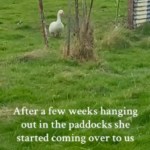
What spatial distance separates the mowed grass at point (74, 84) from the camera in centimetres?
875

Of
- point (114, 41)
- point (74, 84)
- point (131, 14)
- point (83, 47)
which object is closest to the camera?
point (74, 84)

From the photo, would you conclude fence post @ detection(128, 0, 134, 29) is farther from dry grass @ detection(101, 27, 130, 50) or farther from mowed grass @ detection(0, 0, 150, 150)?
dry grass @ detection(101, 27, 130, 50)

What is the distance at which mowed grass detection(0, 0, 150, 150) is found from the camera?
875 cm

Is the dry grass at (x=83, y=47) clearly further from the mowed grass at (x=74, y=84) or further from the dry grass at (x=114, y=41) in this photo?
the dry grass at (x=114, y=41)

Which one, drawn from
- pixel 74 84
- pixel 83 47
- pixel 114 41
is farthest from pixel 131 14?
pixel 74 84

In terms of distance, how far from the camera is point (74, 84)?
11633mm

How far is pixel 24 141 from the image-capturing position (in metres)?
8.58

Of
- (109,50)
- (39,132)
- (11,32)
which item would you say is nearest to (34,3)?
(11,32)

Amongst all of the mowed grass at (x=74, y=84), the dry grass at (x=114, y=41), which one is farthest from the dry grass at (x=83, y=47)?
the dry grass at (x=114, y=41)

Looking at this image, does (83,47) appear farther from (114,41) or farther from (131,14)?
(131,14)

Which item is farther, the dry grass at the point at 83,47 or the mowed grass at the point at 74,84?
the dry grass at the point at 83,47

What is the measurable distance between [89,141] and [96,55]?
5.68m

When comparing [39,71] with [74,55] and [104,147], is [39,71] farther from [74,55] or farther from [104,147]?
[104,147]

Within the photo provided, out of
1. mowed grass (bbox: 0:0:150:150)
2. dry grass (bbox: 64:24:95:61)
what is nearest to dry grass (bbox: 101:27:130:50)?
mowed grass (bbox: 0:0:150:150)
